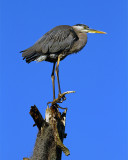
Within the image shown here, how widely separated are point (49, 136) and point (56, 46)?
288cm

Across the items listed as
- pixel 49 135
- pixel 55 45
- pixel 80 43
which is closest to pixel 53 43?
pixel 55 45

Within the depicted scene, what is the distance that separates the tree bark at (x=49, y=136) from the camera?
26.3ft

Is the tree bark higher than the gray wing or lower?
lower

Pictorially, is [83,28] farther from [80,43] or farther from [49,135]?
[49,135]

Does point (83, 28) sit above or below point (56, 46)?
above

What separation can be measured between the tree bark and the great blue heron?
1.92m

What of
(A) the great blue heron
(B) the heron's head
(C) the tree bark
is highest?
(B) the heron's head

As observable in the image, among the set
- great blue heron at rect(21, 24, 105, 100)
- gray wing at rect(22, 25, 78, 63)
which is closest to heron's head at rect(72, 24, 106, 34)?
great blue heron at rect(21, 24, 105, 100)

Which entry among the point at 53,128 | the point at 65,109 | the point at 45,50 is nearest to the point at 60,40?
the point at 45,50

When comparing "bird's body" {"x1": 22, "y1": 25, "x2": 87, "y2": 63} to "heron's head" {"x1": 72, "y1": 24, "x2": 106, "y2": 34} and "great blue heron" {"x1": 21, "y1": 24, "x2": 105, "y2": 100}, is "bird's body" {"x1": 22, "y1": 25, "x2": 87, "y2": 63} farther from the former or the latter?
"heron's head" {"x1": 72, "y1": 24, "x2": 106, "y2": 34}

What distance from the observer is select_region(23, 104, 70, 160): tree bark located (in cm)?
801

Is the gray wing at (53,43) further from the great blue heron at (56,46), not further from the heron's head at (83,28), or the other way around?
the heron's head at (83,28)

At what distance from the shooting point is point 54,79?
406 inches

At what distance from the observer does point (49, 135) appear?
27.0ft
